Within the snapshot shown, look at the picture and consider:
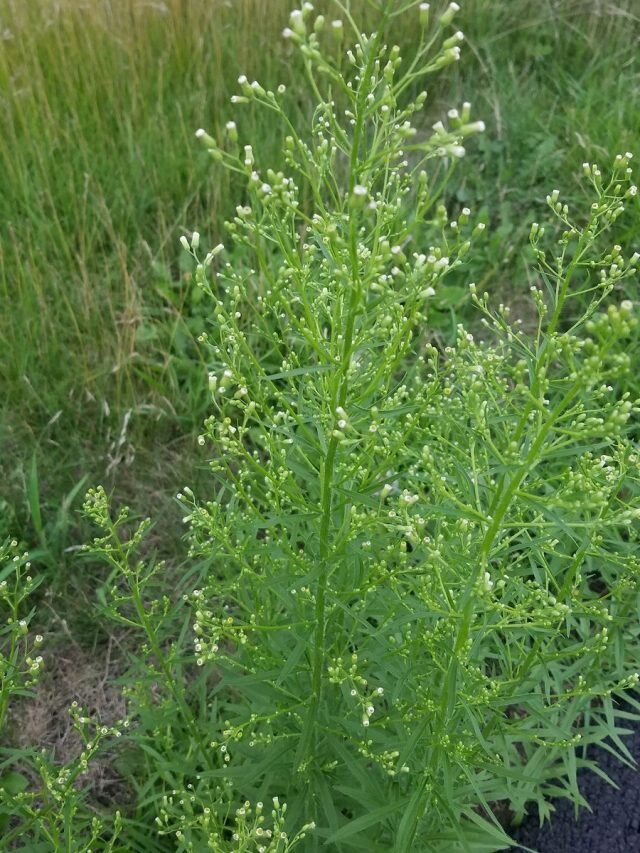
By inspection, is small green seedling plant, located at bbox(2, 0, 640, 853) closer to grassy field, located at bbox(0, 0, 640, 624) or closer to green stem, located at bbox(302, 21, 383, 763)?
green stem, located at bbox(302, 21, 383, 763)

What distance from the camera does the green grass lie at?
13.5 feet

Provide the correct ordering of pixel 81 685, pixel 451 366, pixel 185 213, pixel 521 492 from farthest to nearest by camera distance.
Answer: pixel 185 213, pixel 81 685, pixel 451 366, pixel 521 492

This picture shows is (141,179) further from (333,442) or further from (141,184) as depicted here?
(333,442)

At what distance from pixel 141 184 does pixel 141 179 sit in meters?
A: 0.03

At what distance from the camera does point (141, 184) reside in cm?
485

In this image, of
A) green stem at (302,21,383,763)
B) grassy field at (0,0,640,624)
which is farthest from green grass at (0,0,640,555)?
green stem at (302,21,383,763)

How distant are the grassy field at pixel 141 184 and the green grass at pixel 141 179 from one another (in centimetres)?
1

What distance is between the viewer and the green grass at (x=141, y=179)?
4121mm

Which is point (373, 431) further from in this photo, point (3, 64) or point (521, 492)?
point (3, 64)

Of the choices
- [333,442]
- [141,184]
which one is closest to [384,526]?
[333,442]

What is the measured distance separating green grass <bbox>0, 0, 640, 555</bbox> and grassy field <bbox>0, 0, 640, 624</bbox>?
0.6 inches

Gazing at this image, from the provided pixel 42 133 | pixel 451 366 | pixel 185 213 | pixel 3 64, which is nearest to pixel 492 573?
pixel 451 366

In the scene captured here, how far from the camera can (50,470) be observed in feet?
13.1

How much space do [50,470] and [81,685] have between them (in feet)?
3.56
